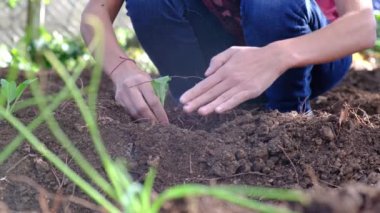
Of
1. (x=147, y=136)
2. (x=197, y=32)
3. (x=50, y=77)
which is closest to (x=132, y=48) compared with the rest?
(x=50, y=77)

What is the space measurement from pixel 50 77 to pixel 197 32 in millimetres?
828

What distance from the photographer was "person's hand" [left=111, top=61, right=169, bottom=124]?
1.96 meters

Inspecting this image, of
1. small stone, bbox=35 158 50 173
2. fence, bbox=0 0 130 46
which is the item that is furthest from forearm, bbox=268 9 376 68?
fence, bbox=0 0 130 46

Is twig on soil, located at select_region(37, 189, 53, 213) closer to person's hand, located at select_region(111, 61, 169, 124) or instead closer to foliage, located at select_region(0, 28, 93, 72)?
person's hand, located at select_region(111, 61, 169, 124)

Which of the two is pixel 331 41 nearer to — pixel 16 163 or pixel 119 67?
pixel 119 67

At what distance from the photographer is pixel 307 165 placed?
172cm

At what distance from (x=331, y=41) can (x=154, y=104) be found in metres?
0.48

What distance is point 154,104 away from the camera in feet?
6.45

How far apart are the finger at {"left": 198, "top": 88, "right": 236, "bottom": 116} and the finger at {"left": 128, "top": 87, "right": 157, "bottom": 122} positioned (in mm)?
215

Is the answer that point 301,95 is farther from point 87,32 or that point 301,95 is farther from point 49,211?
point 49,211

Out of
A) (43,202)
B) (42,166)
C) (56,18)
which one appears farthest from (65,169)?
(56,18)

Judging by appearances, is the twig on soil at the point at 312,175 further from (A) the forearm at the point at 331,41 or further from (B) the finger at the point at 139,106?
(B) the finger at the point at 139,106

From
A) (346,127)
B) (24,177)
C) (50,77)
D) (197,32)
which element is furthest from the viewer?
(50,77)

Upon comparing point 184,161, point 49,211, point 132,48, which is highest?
point 49,211
